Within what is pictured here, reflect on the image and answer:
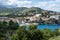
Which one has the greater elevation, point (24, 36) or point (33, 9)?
point (24, 36)

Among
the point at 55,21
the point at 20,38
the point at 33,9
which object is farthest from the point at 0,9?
the point at 20,38

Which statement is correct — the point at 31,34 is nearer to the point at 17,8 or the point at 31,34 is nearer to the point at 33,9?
the point at 33,9

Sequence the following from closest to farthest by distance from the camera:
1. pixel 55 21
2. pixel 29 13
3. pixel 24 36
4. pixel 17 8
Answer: pixel 24 36
pixel 55 21
pixel 29 13
pixel 17 8

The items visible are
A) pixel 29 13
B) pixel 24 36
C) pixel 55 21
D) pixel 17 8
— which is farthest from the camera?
pixel 17 8

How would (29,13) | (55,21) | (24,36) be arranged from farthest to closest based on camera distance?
(29,13), (55,21), (24,36)

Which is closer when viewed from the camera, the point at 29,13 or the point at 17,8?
the point at 29,13

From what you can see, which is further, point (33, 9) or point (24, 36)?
point (33, 9)

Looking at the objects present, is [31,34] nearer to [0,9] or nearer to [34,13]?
[34,13]

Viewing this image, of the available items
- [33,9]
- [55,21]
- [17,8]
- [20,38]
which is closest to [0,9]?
[17,8]

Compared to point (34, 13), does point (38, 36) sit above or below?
above
